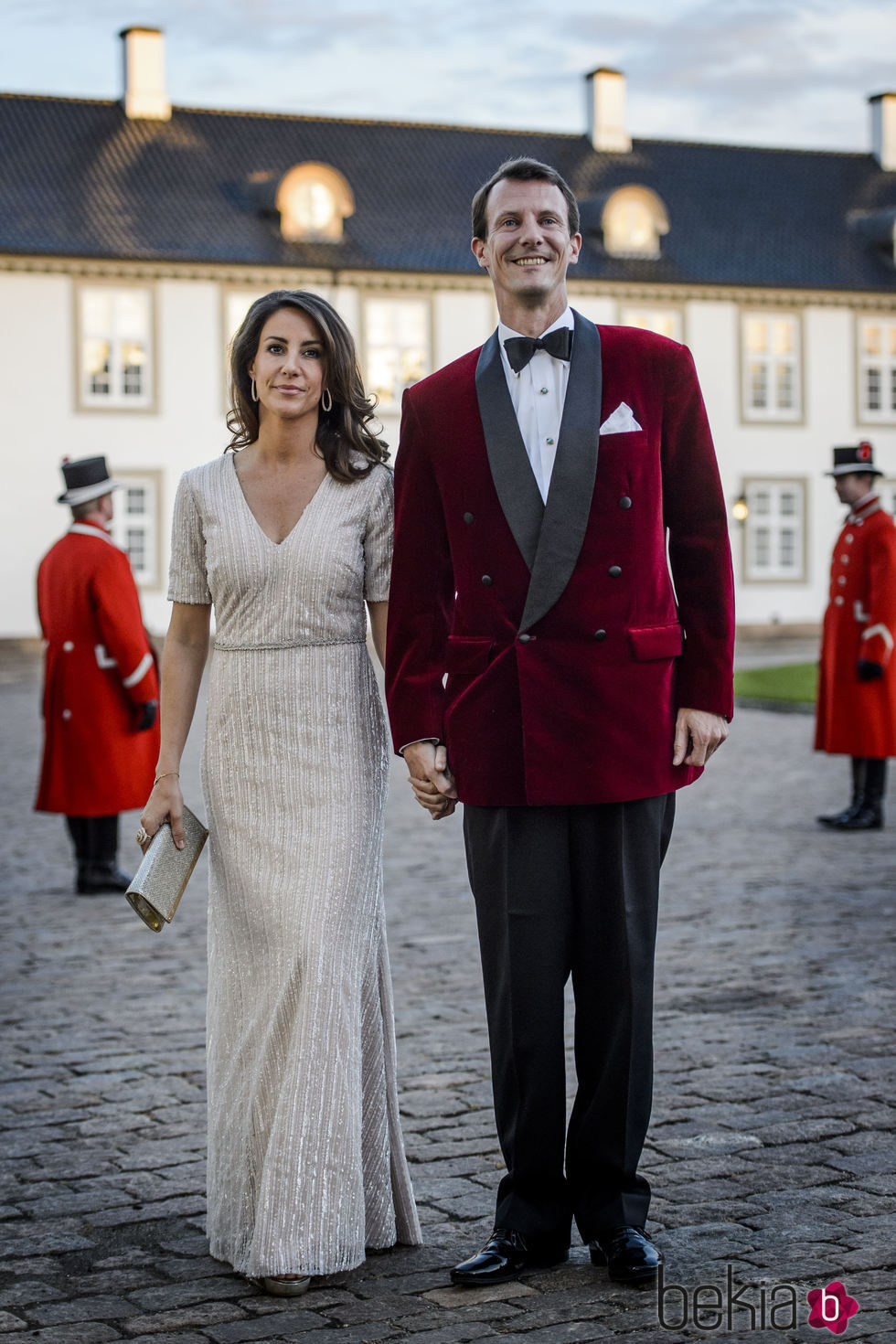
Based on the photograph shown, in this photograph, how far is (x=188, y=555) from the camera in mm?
3955

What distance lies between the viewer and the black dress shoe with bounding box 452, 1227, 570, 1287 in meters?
3.51

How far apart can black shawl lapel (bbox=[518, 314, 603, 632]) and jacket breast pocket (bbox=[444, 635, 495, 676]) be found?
106 mm

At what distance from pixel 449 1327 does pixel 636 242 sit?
34016mm

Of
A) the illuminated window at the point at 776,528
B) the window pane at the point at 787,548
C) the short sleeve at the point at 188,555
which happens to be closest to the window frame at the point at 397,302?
the illuminated window at the point at 776,528

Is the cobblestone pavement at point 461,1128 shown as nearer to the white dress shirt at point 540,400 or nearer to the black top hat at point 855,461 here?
the white dress shirt at point 540,400

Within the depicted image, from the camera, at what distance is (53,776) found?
8625 mm

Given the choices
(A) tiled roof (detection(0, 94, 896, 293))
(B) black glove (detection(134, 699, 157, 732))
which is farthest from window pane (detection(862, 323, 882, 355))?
(B) black glove (detection(134, 699, 157, 732))

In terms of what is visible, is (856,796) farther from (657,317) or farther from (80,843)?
(657,317)

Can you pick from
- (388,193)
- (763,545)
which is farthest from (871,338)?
(388,193)

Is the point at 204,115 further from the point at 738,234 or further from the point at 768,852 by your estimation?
the point at 768,852

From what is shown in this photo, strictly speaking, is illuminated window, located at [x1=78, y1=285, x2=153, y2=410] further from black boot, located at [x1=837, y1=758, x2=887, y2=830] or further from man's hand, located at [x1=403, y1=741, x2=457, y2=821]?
man's hand, located at [x1=403, y1=741, x2=457, y2=821]

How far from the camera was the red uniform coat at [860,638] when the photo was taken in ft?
32.9

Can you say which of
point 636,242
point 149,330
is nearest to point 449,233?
point 636,242

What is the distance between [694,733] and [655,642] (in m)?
0.20
